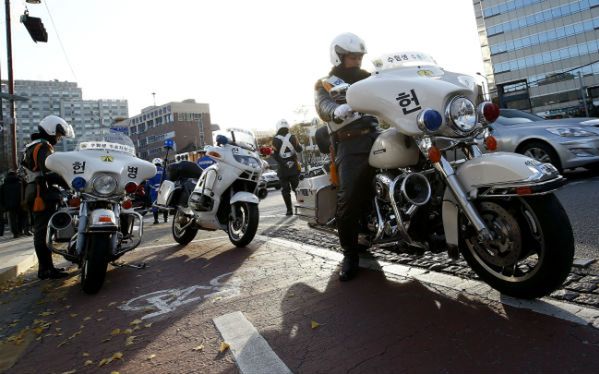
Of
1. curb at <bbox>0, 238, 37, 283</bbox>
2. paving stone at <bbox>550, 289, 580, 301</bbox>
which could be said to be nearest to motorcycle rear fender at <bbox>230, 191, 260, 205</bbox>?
curb at <bbox>0, 238, 37, 283</bbox>

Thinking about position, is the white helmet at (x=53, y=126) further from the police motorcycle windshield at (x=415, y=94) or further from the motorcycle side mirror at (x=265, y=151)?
the police motorcycle windshield at (x=415, y=94)

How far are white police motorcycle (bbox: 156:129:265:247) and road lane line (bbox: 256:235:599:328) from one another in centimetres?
134

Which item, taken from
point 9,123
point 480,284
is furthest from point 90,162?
point 9,123

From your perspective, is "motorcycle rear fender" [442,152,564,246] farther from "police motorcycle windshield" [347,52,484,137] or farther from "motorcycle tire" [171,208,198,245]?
"motorcycle tire" [171,208,198,245]

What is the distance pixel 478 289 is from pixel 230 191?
371 centimetres

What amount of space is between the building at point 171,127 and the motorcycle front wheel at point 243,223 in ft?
326

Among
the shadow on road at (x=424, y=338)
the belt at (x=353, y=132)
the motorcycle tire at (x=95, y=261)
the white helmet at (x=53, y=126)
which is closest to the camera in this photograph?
the shadow on road at (x=424, y=338)

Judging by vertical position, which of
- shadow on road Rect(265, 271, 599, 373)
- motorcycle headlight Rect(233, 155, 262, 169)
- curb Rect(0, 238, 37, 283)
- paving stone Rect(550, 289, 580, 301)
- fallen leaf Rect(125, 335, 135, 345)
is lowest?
shadow on road Rect(265, 271, 599, 373)

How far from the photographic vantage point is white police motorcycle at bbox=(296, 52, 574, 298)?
7.67 ft

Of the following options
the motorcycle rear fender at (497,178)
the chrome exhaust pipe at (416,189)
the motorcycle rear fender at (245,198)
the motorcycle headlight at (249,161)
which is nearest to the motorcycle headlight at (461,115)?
the motorcycle rear fender at (497,178)

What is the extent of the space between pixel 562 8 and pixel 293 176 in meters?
77.8

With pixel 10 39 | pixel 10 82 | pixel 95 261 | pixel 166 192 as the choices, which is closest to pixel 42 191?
pixel 95 261

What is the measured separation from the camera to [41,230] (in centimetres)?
480

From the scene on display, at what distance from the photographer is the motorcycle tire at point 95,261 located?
386 cm
